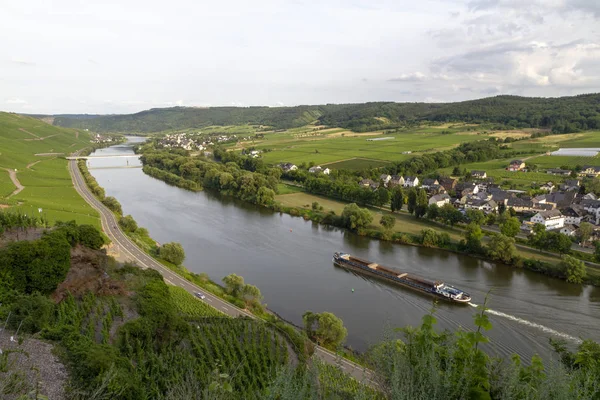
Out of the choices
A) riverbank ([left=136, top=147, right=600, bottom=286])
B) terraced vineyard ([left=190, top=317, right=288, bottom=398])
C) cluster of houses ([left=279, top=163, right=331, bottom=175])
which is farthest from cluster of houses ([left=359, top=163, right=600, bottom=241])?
terraced vineyard ([left=190, top=317, right=288, bottom=398])

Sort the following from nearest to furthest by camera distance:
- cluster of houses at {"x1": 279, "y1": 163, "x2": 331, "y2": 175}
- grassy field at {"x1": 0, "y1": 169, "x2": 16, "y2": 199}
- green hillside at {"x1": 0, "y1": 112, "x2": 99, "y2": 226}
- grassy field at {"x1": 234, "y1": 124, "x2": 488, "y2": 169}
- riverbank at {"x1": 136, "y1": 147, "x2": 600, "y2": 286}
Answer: riverbank at {"x1": 136, "y1": 147, "x2": 600, "y2": 286} → green hillside at {"x1": 0, "y1": 112, "x2": 99, "y2": 226} → grassy field at {"x1": 0, "y1": 169, "x2": 16, "y2": 199} → cluster of houses at {"x1": 279, "y1": 163, "x2": 331, "y2": 175} → grassy field at {"x1": 234, "y1": 124, "x2": 488, "y2": 169}

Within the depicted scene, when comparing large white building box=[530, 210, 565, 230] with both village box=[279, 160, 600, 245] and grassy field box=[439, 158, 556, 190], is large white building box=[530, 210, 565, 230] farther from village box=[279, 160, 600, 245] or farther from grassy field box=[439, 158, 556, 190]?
grassy field box=[439, 158, 556, 190]

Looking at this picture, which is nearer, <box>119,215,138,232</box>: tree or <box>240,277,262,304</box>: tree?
<box>240,277,262,304</box>: tree

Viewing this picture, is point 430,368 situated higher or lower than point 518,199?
higher

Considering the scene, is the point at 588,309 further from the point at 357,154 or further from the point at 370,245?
the point at 357,154

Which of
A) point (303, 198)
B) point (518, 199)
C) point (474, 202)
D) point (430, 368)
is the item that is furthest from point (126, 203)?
point (430, 368)

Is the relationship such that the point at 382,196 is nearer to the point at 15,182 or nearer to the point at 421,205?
the point at 421,205

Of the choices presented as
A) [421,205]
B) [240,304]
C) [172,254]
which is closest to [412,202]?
[421,205]

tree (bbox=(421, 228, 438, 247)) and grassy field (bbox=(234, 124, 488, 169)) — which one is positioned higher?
grassy field (bbox=(234, 124, 488, 169))
